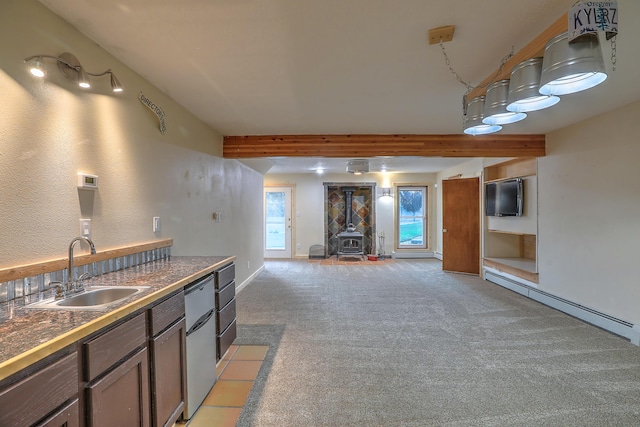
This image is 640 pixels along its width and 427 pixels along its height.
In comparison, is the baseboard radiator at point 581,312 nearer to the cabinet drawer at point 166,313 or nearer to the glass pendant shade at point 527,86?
the glass pendant shade at point 527,86

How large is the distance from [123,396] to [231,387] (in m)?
1.04

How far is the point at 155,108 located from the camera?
93.9 inches

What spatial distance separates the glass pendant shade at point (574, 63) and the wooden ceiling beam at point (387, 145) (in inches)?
101

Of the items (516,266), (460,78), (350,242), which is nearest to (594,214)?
(516,266)

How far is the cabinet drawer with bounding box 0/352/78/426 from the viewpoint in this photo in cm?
78

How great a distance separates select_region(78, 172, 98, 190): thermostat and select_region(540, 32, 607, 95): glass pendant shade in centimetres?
251

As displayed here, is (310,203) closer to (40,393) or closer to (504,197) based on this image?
(504,197)

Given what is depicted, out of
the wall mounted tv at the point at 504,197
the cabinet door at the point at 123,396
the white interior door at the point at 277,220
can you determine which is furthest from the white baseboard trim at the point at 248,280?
the wall mounted tv at the point at 504,197

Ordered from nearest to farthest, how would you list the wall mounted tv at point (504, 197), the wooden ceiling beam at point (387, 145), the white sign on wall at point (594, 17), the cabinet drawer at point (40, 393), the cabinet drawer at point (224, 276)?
the cabinet drawer at point (40, 393) → the white sign on wall at point (594, 17) → the cabinet drawer at point (224, 276) → the wooden ceiling beam at point (387, 145) → the wall mounted tv at point (504, 197)

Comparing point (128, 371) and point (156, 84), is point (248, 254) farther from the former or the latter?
point (128, 371)

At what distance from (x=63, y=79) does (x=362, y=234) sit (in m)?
7.09

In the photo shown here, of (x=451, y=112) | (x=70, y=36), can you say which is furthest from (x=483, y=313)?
(x=70, y=36)

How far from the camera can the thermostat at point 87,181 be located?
1658 mm

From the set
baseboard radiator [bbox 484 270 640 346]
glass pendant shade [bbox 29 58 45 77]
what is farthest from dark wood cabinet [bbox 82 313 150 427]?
baseboard radiator [bbox 484 270 640 346]
